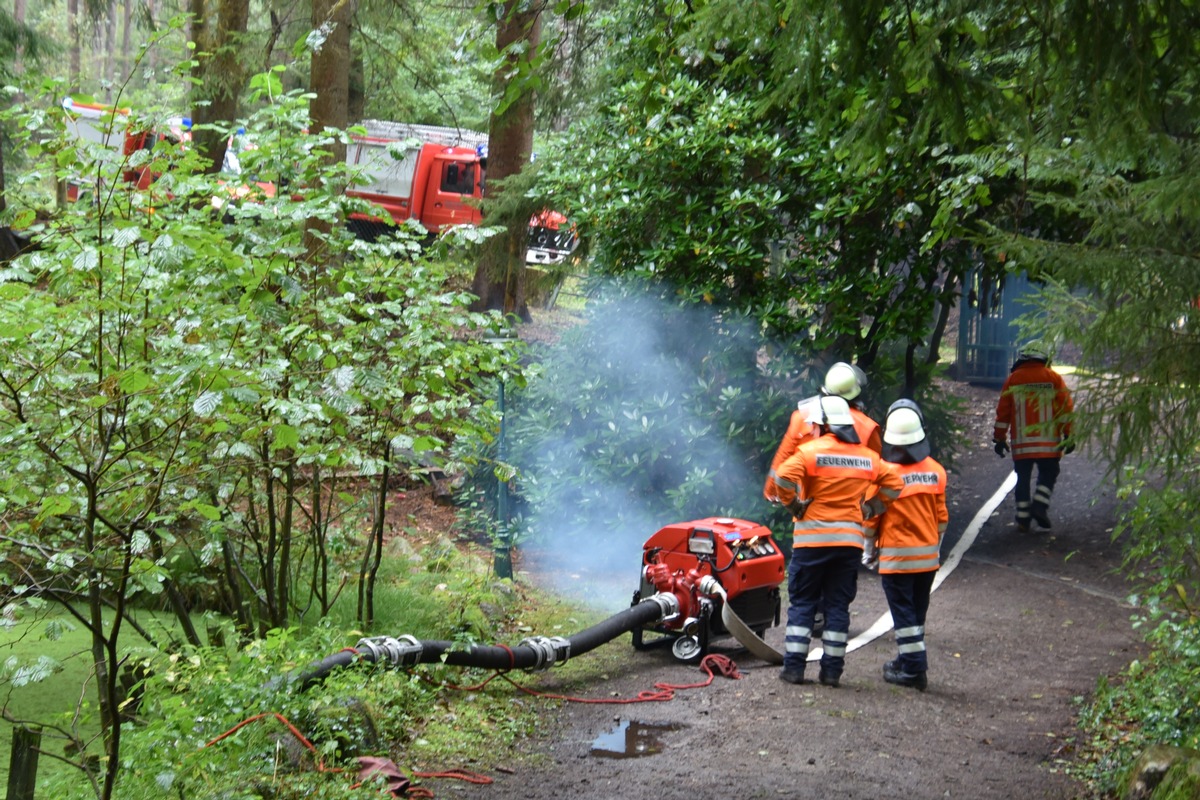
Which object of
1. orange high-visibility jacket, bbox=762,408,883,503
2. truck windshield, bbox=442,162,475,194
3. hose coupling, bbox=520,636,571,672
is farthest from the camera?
truck windshield, bbox=442,162,475,194

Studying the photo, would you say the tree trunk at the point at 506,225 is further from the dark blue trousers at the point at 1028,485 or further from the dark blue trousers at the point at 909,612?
the dark blue trousers at the point at 909,612

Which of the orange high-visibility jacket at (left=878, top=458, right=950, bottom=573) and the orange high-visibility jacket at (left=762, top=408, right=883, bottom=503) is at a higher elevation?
the orange high-visibility jacket at (left=762, top=408, right=883, bottom=503)

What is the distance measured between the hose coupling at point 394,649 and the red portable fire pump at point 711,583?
206cm

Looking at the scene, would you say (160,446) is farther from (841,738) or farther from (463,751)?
(841,738)

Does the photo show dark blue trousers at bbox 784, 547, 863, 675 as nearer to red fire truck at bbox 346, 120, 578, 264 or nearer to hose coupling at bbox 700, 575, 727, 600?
hose coupling at bbox 700, 575, 727, 600

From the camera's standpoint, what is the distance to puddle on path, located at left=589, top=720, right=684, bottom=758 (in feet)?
20.1

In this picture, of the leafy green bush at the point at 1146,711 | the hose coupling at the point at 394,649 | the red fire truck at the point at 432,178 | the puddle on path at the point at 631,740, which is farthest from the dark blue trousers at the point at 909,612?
the red fire truck at the point at 432,178

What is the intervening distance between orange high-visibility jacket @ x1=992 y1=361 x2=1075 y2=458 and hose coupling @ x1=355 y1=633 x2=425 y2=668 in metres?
7.59

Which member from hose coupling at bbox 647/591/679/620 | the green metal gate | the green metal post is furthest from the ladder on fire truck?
hose coupling at bbox 647/591/679/620

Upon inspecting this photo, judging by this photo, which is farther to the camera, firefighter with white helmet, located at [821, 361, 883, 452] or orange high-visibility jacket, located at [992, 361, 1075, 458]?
orange high-visibility jacket, located at [992, 361, 1075, 458]

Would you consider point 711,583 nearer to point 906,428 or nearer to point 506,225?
point 906,428

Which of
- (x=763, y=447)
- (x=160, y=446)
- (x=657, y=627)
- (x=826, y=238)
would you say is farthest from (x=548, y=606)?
(x=160, y=446)

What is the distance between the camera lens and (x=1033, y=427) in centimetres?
1180

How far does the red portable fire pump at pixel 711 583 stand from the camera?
7.71m
